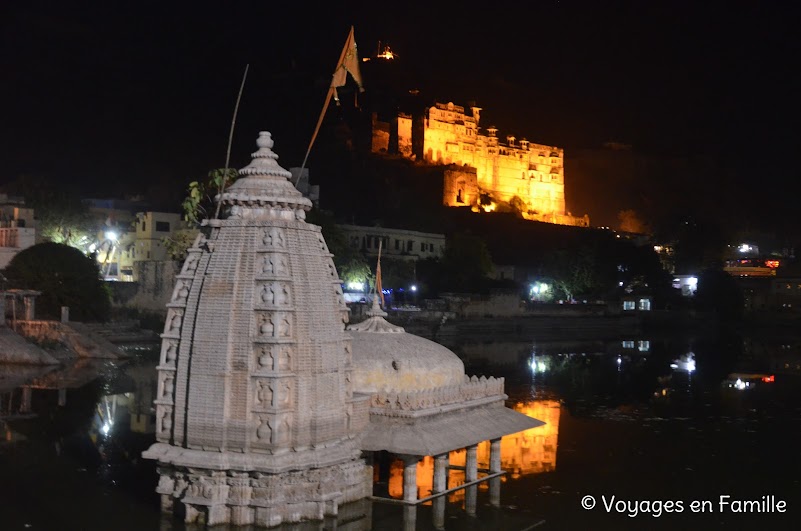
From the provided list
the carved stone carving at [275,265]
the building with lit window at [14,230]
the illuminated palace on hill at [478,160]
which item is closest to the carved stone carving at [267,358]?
the carved stone carving at [275,265]

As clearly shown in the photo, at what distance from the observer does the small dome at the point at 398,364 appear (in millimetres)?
26859

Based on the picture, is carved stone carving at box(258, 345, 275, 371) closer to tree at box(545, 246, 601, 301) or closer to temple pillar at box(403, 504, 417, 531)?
temple pillar at box(403, 504, 417, 531)

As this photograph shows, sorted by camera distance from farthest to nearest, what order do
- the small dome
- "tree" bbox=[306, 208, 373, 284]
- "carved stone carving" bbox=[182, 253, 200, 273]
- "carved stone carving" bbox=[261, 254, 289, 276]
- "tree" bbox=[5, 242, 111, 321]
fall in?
1. "tree" bbox=[306, 208, 373, 284]
2. "tree" bbox=[5, 242, 111, 321]
3. the small dome
4. "carved stone carving" bbox=[182, 253, 200, 273]
5. "carved stone carving" bbox=[261, 254, 289, 276]

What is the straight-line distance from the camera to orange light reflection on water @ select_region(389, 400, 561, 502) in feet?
93.6

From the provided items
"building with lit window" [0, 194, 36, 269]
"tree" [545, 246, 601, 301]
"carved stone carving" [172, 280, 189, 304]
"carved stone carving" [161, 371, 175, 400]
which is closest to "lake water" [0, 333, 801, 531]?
"carved stone carving" [161, 371, 175, 400]

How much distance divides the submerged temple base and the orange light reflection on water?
13.6 ft

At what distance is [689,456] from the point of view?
121ft

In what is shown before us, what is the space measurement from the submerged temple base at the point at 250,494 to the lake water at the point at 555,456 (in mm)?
449

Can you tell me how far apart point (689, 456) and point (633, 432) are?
5223mm

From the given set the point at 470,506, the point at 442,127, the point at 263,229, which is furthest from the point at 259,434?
the point at 442,127

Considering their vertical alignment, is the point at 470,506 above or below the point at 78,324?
below

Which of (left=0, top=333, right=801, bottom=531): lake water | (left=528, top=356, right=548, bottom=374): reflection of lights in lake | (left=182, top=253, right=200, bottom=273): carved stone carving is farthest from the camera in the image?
(left=528, top=356, right=548, bottom=374): reflection of lights in lake

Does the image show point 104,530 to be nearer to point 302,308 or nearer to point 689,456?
point 302,308

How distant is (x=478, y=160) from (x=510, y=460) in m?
115
